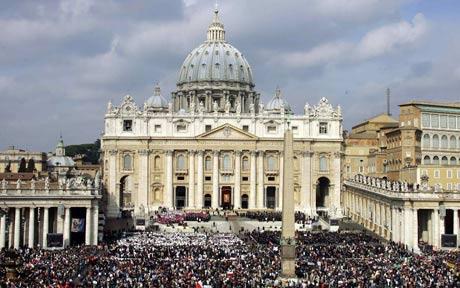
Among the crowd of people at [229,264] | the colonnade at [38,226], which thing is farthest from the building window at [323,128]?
the colonnade at [38,226]

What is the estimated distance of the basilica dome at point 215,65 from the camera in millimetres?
140750

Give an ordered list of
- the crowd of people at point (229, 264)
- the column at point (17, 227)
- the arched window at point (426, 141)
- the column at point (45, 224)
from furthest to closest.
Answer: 1. the arched window at point (426, 141)
2. the column at point (45, 224)
3. the column at point (17, 227)
4. the crowd of people at point (229, 264)

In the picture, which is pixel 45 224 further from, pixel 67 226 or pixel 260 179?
pixel 260 179

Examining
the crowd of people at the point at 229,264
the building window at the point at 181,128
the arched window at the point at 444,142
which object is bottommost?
the crowd of people at the point at 229,264

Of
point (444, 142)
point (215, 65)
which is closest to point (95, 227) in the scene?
point (444, 142)

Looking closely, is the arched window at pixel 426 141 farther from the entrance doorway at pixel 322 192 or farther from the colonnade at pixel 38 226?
the colonnade at pixel 38 226

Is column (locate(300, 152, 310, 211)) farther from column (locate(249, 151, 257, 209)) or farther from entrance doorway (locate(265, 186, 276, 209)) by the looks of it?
column (locate(249, 151, 257, 209))

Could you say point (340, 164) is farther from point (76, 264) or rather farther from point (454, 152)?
point (76, 264)

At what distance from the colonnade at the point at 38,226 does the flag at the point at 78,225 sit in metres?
0.33

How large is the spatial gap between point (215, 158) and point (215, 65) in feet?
105

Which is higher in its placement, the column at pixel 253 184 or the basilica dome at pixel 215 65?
the basilica dome at pixel 215 65

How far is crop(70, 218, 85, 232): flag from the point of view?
73.2 metres

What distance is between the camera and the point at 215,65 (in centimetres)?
14162

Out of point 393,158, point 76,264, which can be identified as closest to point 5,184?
point 76,264
